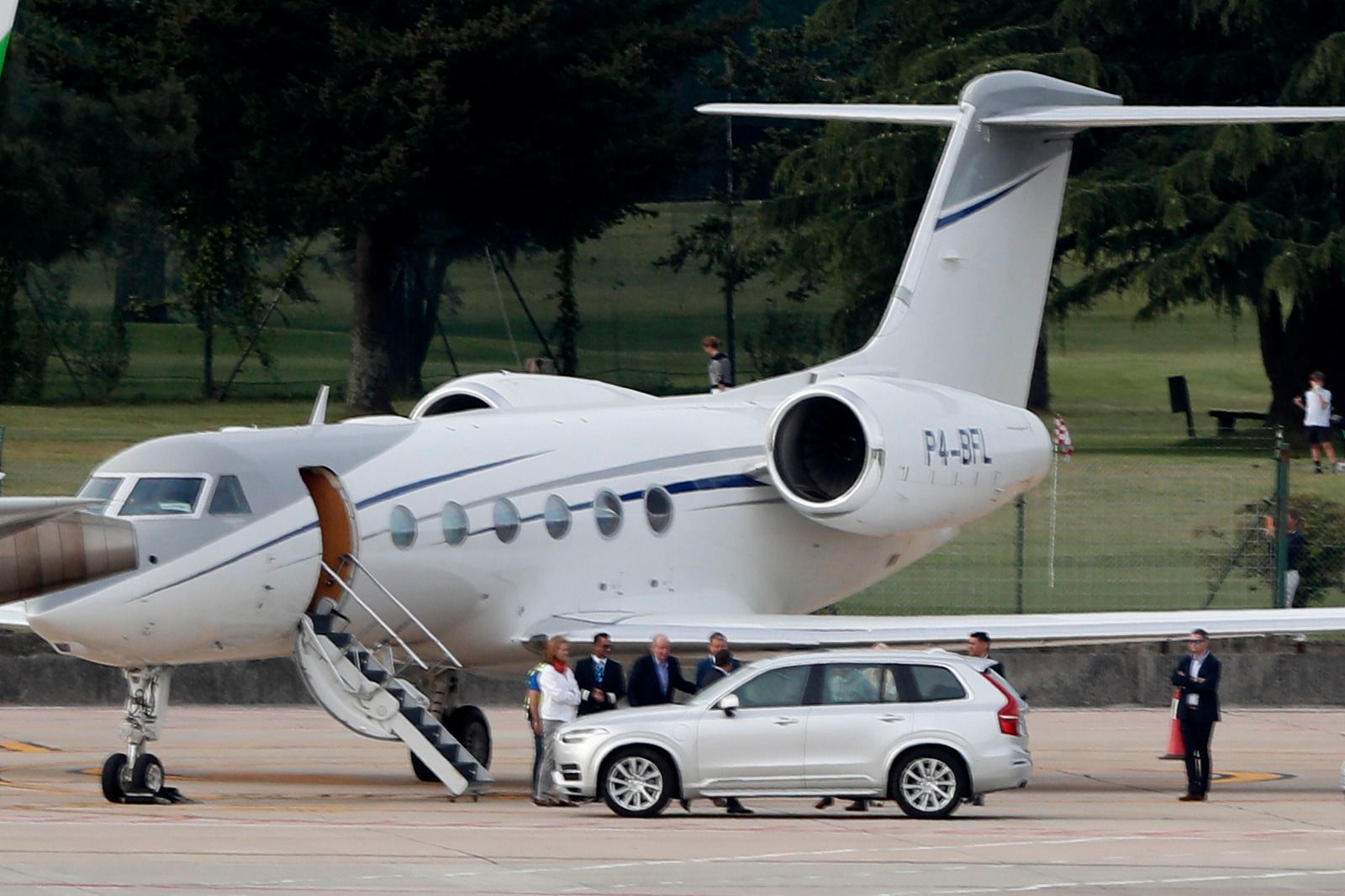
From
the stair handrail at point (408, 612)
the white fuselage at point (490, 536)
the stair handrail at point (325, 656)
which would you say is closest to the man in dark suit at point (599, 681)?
the white fuselage at point (490, 536)

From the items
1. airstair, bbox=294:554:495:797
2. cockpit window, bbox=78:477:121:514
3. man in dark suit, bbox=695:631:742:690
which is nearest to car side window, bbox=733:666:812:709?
man in dark suit, bbox=695:631:742:690

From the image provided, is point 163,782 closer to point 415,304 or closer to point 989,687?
point 989,687

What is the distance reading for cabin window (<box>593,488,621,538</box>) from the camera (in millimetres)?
21484

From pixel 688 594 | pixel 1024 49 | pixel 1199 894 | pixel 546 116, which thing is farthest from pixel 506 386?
pixel 1024 49

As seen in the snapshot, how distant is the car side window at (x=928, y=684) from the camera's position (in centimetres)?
1770

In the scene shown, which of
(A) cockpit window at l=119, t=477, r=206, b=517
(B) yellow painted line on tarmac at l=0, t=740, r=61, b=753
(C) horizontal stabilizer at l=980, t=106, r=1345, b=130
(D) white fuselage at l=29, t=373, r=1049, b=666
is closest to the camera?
(D) white fuselage at l=29, t=373, r=1049, b=666

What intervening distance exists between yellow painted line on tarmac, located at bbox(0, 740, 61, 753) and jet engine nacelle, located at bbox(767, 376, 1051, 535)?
291 inches

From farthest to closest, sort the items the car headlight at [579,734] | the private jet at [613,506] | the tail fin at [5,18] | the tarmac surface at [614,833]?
1. the private jet at [613,506]
2. the car headlight at [579,734]
3. the tarmac surface at [614,833]
4. the tail fin at [5,18]

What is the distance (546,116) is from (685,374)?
33.0 ft

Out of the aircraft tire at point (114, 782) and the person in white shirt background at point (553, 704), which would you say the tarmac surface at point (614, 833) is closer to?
the person in white shirt background at point (553, 704)

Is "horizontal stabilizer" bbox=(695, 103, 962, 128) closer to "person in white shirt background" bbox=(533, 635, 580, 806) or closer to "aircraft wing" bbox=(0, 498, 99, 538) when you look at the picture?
"person in white shirt background" bbox=(533, 635, 580, 806)

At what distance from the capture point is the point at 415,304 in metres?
51.7

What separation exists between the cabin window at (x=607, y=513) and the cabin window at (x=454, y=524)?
166cm

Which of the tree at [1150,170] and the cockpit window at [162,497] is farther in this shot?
the tree at [1150,170]
